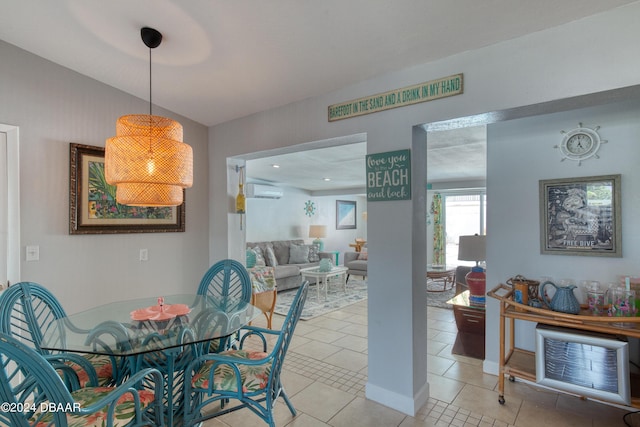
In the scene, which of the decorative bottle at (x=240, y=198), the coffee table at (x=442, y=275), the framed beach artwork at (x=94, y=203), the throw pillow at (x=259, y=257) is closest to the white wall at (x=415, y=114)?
the decorative bottle at (x=240, y=198)

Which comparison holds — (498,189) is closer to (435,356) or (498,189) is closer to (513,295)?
(513,295)

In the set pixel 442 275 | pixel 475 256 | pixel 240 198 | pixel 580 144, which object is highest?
pixel 580 144

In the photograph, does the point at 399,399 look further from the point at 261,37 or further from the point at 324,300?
the point at 324,300

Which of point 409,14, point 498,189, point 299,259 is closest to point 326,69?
point 409,14

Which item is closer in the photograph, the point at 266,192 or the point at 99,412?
the point at 99,412

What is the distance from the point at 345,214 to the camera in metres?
10.1

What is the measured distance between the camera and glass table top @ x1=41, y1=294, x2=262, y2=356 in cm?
170

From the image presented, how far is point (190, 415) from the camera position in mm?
1911

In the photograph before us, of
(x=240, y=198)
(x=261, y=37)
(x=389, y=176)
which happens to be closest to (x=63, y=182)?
(x=240, y=198)

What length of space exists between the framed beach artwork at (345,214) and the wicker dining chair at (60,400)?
320 inches

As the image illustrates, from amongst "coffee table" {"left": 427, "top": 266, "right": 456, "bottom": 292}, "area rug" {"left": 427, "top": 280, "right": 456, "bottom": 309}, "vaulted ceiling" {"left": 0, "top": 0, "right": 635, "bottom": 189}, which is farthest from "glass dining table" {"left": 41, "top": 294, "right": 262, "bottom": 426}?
"coffee table" {"left": 427, "top": 266, "right": 456, "bottom": 292}

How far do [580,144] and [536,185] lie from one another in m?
0.41

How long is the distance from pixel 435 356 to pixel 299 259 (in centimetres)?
428

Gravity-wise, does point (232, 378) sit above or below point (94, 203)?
below
